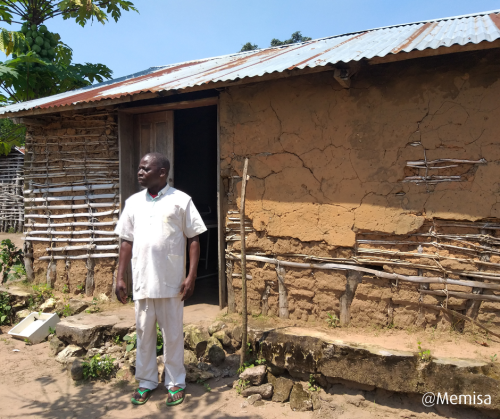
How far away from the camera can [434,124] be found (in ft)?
11.6

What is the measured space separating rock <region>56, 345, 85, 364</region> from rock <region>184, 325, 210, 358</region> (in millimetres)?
1112

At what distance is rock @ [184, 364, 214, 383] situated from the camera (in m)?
3.48

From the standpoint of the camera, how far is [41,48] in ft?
26.6

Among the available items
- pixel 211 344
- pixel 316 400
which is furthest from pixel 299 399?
pixel 211 344

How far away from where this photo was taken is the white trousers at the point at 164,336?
3.08m

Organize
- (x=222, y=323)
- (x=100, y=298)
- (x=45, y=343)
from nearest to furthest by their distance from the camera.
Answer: (x=222, y=323), (x=45, y=343), (x=100, y=298)

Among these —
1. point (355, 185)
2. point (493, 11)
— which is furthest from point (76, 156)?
point (493, 11)

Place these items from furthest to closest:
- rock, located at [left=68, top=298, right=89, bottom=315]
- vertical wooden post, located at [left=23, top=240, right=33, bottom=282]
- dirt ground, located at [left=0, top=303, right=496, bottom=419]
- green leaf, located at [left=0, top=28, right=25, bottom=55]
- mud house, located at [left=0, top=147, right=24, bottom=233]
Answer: mud house, located at [left=0, top=147, right=24, bottom=233]
green leaf, located at [left=0, top=28, right=25, bottom=55]
vertical wooden post, located at [left=23, top=240, right=33, bottom=282]
rock, located at [left=68, top=298, right=89, bottom=315]
dirt ground, located at [left=0, top=303, right=496, bottom=419]

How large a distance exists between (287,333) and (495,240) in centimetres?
192

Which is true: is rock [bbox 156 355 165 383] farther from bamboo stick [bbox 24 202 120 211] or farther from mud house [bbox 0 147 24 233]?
mud house [bbox 0 147 24 233]

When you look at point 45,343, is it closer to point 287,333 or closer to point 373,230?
point 287,333

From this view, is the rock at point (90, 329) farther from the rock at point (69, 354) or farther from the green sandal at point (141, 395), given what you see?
the green sandal at point (141, 395)

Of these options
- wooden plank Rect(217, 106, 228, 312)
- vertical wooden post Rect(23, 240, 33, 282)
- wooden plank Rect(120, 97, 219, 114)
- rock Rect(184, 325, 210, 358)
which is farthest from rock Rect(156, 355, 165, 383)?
vertical wooden post Rect(23, 240, 33, 282)

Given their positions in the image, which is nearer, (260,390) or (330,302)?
(260,390)
